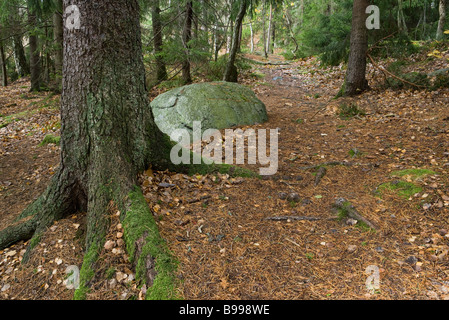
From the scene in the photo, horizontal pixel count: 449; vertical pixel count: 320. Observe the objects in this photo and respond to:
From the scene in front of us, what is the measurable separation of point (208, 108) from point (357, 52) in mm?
4772

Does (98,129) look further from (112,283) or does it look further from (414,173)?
(414,173)

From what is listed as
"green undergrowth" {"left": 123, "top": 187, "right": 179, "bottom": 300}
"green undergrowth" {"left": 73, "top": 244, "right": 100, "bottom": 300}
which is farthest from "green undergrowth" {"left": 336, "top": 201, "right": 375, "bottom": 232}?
"green undergrowth" {"left": 73, "top": 244, "right": 100, "bottom": 300}

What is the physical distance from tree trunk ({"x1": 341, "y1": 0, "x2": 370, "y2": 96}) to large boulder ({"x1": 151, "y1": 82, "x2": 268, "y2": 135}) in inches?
118

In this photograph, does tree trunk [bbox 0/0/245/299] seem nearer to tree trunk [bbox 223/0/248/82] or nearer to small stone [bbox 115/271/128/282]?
small stone [bbox 115/271/128/282]

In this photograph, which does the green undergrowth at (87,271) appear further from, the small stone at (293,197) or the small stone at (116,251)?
the small stone at (293,197)

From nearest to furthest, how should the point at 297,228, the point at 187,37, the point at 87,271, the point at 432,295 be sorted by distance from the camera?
1. the point at 432,295
2. the point at 87,271
3. the point at 297,228
4. the point at 187,37

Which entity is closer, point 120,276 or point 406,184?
point 120,276

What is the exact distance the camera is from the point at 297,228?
10.4 ft

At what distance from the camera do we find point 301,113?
8.01 meters

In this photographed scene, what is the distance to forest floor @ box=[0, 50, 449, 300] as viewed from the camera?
2.44 meters

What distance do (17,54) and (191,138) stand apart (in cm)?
1951

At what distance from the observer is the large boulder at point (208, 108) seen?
6754 mm

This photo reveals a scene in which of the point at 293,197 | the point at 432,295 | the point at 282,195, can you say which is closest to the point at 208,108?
the point at 282,195
